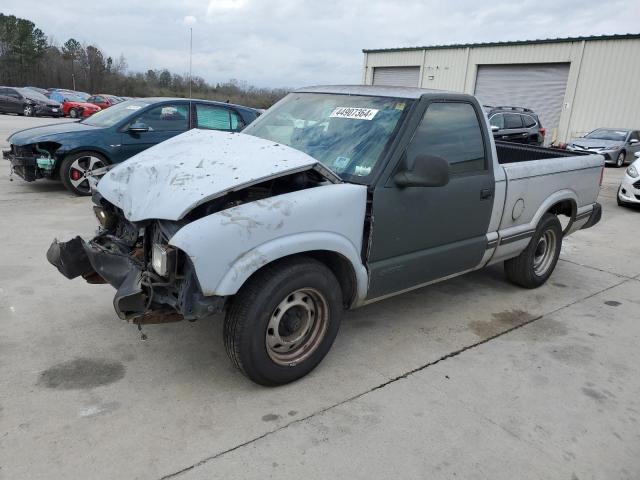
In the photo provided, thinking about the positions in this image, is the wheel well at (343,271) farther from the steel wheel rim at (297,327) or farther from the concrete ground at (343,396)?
the concrete ground at (343,396)

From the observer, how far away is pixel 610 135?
19.2m

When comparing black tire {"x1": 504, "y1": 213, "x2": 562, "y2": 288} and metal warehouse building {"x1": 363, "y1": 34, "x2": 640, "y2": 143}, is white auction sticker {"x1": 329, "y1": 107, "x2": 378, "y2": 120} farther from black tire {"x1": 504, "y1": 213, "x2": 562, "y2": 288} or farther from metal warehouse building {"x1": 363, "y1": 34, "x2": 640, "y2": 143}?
metal warehouse building {"x1": 363, "y1": 34, "x2": 640, "y2": 143}

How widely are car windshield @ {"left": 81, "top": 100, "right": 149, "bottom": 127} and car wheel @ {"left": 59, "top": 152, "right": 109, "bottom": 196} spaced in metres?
0.63

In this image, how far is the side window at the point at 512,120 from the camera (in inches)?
651

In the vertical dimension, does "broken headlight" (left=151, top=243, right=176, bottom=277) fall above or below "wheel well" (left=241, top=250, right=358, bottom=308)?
above

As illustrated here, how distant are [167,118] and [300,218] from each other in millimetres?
6471

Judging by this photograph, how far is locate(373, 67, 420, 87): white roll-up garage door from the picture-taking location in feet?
109

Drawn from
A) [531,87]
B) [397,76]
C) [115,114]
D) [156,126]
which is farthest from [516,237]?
[397,76]

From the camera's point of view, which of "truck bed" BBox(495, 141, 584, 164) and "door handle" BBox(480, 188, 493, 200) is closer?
"door handle" BBox(480, 188, 493, 200)

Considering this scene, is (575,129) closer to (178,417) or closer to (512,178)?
(512,178)

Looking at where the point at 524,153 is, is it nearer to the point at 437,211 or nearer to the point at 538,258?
the point at 538,258

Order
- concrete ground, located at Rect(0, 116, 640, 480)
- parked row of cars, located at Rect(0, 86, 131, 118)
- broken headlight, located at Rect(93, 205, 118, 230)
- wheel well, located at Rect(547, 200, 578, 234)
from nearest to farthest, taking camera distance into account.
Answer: concrete ground, located at Rect(0, 116, 640, 480) → broken headlight, located at Rect(93, 205, 118, 230) → wheel well, located at Rect(547, 200, 578, 234) → parked row of cars, located at Rect(0, 86, 131, 118)

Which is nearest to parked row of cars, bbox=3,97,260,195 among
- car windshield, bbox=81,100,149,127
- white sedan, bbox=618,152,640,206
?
car windshield, bbox=81,100,149,127

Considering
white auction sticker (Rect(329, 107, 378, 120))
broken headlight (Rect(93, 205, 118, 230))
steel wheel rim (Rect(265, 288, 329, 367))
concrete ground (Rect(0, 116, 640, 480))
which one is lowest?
concrete ground (Rect(0, 116, 640, 480))
